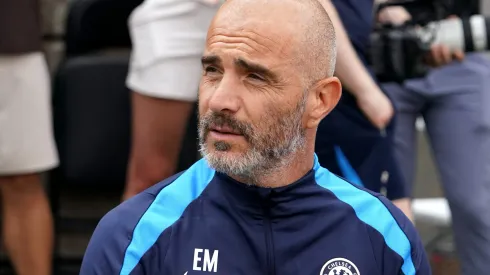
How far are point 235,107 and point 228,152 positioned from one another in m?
0.09

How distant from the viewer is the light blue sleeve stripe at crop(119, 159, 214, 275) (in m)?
2.03

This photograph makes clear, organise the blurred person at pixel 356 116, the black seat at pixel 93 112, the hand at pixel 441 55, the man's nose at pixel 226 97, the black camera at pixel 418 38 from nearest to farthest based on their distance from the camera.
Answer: the man's nose at pixel 226 97 < the blurred person at pixel 356 116 < the black camera at pixel 418 38 < the hand at pixel 441 55 < the black seat at pixel 93 112

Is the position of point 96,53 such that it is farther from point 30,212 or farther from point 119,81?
point 30,212

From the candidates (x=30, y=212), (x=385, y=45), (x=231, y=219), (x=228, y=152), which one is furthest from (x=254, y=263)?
(x=30, y=212)

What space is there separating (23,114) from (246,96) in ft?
6.51

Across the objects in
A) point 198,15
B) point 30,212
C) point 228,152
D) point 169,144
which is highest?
point 228,152

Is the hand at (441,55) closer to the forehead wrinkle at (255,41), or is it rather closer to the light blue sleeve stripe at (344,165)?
the light blue sleeve stripe at (344,165)

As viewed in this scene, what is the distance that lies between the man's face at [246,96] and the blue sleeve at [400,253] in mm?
274

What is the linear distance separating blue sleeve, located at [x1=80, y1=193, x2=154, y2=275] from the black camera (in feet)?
4.53

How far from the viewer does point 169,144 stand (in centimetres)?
361

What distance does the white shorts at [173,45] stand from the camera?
11.6 feet

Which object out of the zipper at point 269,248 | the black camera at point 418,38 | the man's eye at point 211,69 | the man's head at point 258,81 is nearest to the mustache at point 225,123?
the man's head at point 258,81

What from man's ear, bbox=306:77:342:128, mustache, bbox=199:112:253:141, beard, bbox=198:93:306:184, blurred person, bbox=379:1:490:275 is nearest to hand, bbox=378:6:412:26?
blurred person, bbox=379:1:490:275

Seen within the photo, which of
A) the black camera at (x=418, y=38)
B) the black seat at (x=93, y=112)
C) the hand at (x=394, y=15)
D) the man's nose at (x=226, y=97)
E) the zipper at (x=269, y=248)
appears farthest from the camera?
the black seat at (x=93, y=112)
